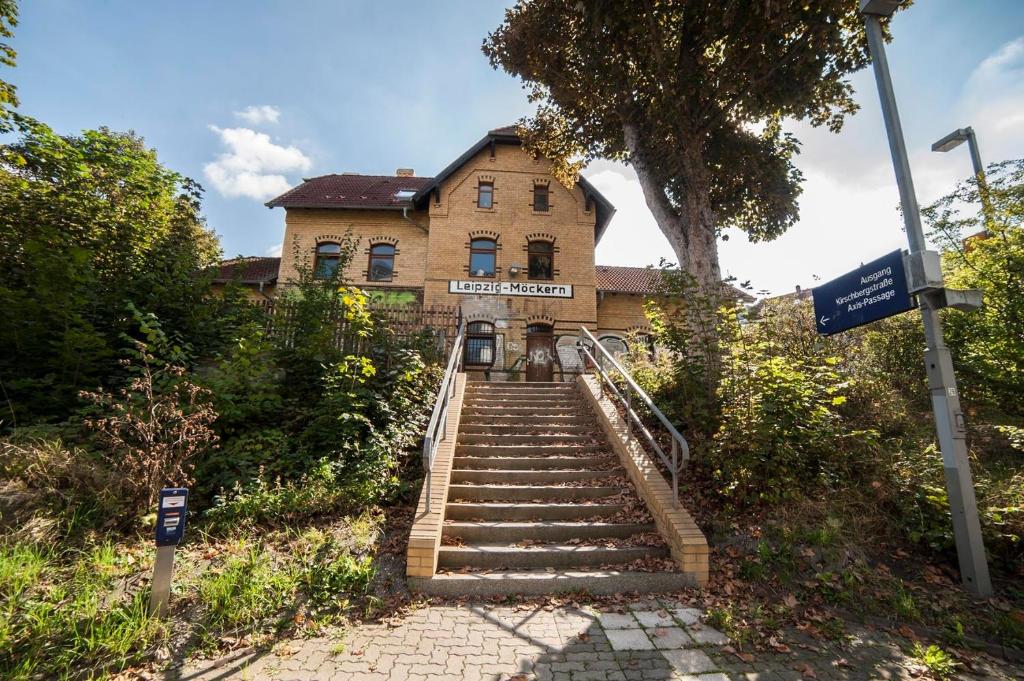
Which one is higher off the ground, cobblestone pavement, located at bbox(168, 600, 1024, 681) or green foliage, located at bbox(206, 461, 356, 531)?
green foliage, located at bbox(206, 461, 356, 531)

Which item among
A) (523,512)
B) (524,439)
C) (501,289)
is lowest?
(523,512)

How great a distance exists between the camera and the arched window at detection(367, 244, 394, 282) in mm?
15055

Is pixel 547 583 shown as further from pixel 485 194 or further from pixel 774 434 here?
pixel 485 194

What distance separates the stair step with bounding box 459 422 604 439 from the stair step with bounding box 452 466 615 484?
1214 mm

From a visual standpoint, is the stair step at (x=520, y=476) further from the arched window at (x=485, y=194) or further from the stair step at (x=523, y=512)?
the arched window at (x=485, y=194)

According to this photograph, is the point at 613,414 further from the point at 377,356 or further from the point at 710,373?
the point at 377,356

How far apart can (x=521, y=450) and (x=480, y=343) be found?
824 centimetres

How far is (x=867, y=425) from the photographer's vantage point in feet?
19.0

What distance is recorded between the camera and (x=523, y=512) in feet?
16.5

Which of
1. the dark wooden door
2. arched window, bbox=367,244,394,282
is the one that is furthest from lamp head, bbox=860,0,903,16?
arched window, bbox=367,244,394,282

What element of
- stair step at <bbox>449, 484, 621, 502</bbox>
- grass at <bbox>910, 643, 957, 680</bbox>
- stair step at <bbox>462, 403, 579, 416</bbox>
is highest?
stair step at <bbox>462, 403, 579, 416</bbox>

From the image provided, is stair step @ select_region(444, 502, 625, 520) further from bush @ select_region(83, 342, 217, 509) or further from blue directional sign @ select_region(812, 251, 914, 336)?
blue directional sign @ select_region(812, 251, 914, 336)

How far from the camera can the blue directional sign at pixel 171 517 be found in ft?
10.3

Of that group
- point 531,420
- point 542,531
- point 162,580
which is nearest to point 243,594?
point 162,580
